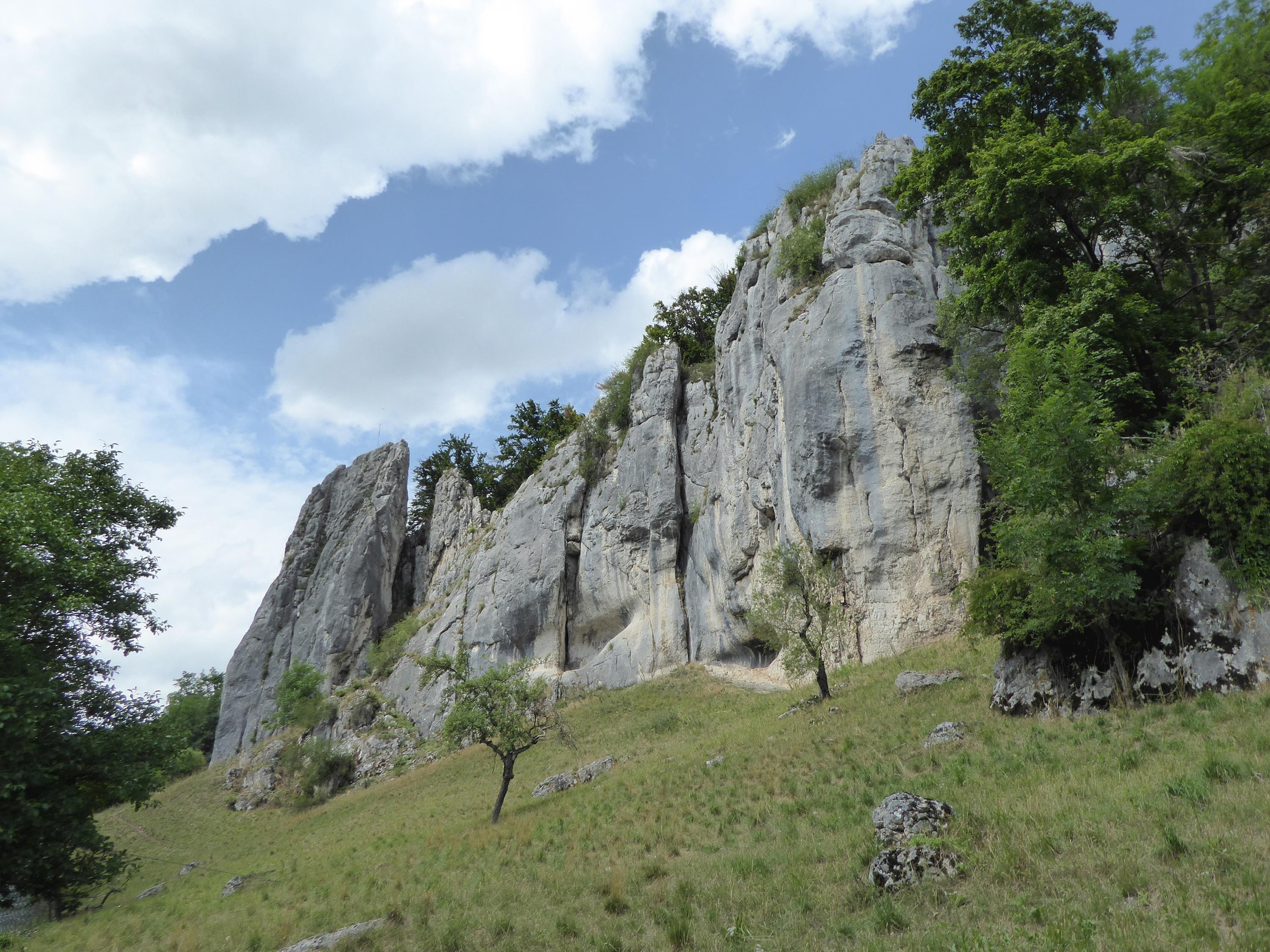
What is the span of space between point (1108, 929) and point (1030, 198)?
2087cm

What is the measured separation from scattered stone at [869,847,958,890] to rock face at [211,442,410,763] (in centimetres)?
5240

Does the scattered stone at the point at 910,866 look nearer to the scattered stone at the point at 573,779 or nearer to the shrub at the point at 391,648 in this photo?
the scattered stone at the point at 573,779

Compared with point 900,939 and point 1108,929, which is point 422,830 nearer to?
point 900,939

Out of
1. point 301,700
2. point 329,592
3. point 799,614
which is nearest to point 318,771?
point 301,700

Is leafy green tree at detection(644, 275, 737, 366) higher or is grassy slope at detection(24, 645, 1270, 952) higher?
leafy green tree at detection(644, 275, 737, 366)

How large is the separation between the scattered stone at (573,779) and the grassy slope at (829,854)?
0.87 m

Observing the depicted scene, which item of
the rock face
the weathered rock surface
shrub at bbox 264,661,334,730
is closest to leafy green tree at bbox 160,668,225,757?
the rock face

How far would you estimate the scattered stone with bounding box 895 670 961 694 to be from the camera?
1894cm

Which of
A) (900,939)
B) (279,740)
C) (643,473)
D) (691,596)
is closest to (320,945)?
(900,939)

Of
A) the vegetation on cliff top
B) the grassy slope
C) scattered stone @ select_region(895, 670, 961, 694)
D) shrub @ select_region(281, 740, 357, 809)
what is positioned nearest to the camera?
the grassy slope

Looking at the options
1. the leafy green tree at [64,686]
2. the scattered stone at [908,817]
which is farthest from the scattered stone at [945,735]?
the leafy green tree at [64,686]

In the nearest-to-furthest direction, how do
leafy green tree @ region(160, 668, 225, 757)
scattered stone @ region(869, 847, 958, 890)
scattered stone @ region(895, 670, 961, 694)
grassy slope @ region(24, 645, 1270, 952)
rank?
grassy slope @ region(24, 645, 1270, 952)
scattered stone @ region(869, 847, 958, 890)
scattered stone @ region(895, 670, 961, 694)
leafy green tree @ region(160, 668, 225, 757)

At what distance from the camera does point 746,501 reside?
112ft

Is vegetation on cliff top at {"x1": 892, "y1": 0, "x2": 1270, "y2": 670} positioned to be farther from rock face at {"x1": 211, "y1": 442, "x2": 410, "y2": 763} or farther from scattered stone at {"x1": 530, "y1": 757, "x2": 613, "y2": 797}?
rock face at {"x1": 211, "y1": 442, "x2": 410, "y2": 763}
